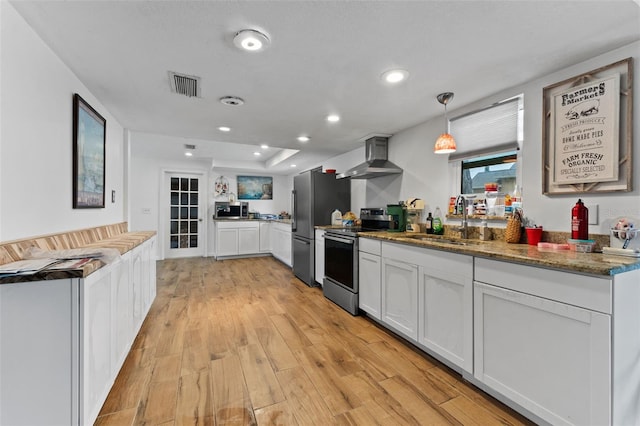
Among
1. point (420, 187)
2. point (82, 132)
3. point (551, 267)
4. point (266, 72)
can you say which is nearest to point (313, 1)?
point (266, 72)

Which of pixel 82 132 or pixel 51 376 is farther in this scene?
pixel 82 132

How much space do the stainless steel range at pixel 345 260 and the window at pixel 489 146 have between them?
3.95ft

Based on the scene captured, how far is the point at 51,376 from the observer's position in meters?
1.15

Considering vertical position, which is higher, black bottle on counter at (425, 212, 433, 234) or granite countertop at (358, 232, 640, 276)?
black bottle on counter at (425, 212, 433, 234)

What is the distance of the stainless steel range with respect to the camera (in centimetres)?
304

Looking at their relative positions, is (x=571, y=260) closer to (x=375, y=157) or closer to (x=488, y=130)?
(x=488, y=130)

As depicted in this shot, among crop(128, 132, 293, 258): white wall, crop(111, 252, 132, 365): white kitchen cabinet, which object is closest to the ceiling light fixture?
crop(111, 252, 132, 365): white kitchen cabinet

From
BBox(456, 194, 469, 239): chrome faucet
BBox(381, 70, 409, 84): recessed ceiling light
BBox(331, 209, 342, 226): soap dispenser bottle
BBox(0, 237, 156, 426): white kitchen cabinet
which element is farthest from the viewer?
BBox(331, 209, 342, 226): soap dispenser bottle

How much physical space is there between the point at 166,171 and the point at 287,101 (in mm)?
4703

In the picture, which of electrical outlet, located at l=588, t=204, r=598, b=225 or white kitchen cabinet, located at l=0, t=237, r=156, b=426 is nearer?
white kitchen cabinet, located at l=0, t=237, r=156, b=426

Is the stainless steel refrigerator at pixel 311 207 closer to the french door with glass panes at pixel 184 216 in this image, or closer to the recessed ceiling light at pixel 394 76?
the recessed ceiling light at pixel 394 76

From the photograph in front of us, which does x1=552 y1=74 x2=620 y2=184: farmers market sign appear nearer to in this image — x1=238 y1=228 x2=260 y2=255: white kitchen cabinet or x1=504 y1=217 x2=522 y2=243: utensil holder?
x1=504 y1=217 x2=522 y2=243: utensil holder

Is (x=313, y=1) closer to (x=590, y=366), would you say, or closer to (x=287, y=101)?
(x=287, y=101)

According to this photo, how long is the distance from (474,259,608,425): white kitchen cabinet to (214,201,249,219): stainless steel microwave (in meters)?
5.66
